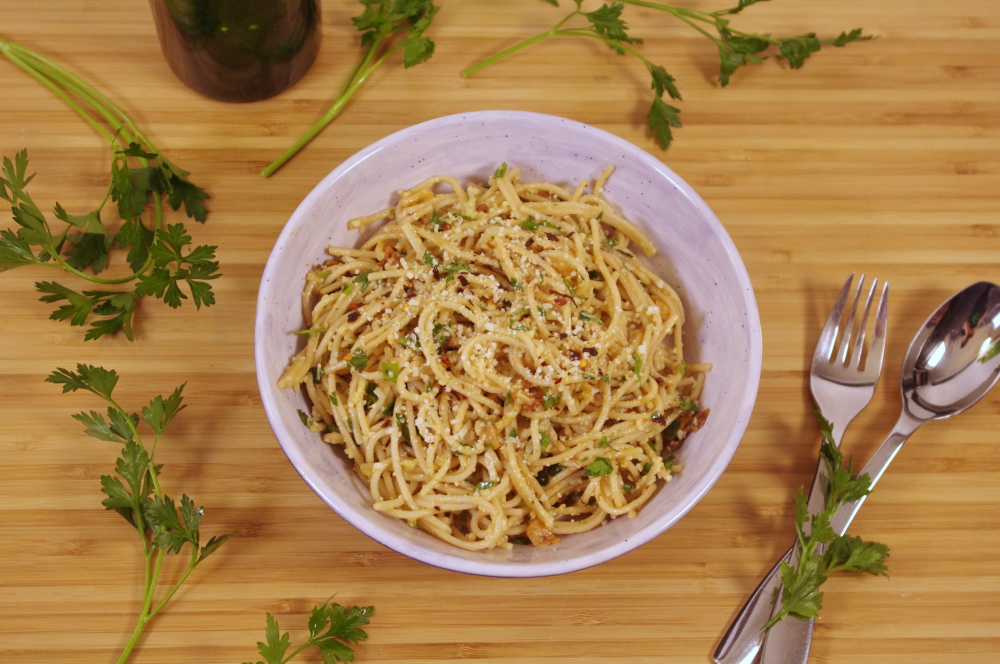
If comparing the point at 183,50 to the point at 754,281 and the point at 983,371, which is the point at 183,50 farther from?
the point at 983,371

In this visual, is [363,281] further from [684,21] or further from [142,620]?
[684,21]

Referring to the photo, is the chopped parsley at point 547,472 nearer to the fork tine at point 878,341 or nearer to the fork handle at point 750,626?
the fork handle at point 750,626

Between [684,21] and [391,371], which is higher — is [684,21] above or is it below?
above

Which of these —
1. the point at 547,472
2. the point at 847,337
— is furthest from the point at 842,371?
the point at 547,472

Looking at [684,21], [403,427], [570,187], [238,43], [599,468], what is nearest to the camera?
[599,468]

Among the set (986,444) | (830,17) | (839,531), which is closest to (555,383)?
(839,531)

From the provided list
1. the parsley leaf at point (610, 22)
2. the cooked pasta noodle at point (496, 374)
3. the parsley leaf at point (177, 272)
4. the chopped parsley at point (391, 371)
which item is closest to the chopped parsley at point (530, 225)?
the cooked pasta noodle at point (496, 374)
